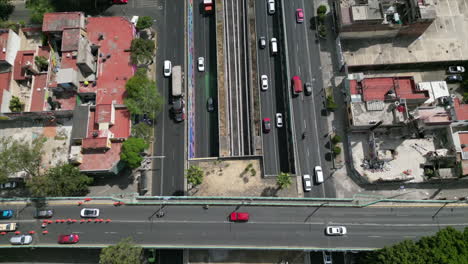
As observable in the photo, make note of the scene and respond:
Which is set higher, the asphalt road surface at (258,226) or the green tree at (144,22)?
the green tree at (144,22)

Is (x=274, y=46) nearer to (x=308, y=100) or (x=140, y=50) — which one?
(x=308, y=100)

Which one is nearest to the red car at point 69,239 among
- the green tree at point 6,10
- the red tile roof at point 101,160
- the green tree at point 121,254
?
the green tree at point 121,254

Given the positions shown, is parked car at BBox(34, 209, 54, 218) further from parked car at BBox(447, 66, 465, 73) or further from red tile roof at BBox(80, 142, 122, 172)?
parked car at BBox(447, 66, 465, 73)

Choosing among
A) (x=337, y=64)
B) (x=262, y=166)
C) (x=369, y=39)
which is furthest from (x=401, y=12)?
(x=262, y=166)

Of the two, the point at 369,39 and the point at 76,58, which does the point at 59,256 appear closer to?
the point at 76,58

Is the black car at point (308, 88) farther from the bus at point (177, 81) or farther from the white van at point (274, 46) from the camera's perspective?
the bus at point (177, 81)

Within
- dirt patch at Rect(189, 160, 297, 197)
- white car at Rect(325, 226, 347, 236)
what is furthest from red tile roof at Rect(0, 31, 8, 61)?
white car at Rect(325, 226, 347, 236)
